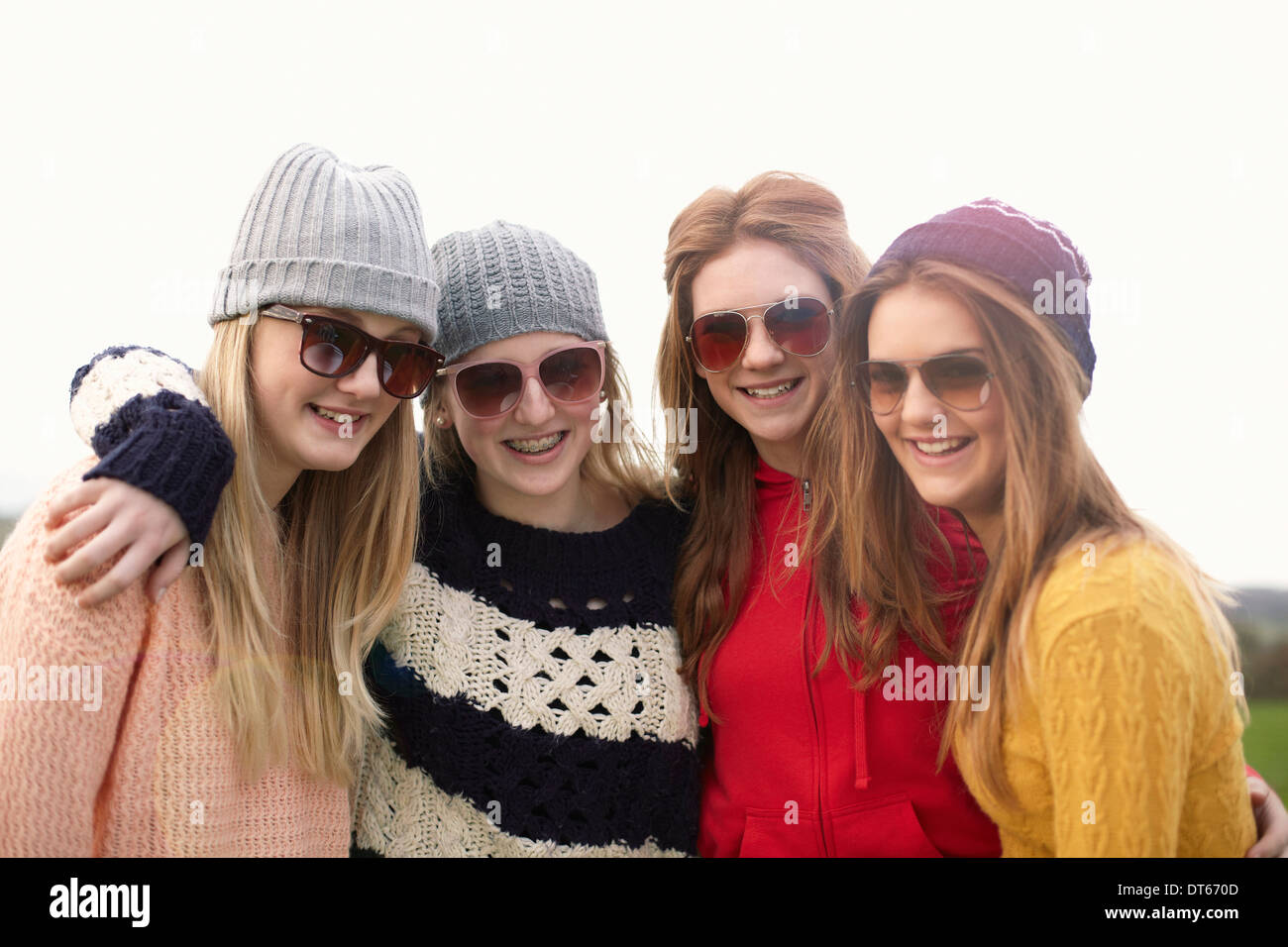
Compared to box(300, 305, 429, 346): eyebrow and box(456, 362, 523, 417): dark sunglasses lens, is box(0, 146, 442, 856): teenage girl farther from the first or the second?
box(456, 362, 523, 417): dark sunglasses lens

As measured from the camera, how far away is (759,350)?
2607mm

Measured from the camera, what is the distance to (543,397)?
2.60 meters

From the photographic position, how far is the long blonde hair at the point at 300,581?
2.18m

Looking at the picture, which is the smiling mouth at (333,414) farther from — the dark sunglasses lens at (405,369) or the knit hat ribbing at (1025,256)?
the knit hat ribbing at (1025,256)

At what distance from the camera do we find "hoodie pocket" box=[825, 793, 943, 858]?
2352 mm

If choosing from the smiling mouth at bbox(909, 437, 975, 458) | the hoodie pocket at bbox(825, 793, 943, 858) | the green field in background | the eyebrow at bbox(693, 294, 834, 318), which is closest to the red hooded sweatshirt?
the hoodie pocket at bbox(825, 793, 943, 858)

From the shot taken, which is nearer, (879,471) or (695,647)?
(879,471)

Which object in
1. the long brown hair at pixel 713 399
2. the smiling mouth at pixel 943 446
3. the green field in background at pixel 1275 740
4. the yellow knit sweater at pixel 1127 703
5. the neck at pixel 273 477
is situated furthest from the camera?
the green field in background at pixel 1275 740

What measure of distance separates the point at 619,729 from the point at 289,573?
1017 mm

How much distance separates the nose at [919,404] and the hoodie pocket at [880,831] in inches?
40.9

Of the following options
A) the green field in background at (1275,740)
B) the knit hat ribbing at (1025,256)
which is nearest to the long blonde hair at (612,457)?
the knit hat ribbing at (1025,256)

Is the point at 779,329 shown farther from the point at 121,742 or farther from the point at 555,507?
the point at 121,742
